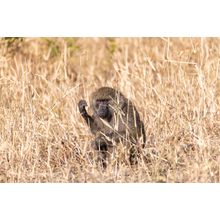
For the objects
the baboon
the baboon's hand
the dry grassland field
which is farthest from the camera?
the baboon's hand

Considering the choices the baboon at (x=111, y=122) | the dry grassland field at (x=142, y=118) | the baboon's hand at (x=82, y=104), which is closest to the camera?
the dry grassland field at (x=142, y=118)

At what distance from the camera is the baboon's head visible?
809 cm

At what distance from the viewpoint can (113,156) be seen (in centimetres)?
777

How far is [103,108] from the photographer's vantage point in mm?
8086

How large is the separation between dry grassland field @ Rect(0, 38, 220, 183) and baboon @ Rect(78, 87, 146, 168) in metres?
0.14

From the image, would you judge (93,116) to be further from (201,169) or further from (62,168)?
(201,169)

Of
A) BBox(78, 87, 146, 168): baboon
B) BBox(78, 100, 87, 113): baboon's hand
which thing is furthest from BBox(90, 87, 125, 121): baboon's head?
BBox(78, 100, 87, 113): baboon's hand

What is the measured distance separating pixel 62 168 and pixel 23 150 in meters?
0.44

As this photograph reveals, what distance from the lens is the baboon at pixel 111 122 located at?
26.0 ft

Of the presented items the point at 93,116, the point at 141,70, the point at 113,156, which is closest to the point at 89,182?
the point at 113,156

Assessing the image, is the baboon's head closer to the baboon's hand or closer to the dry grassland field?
the baboon's hand

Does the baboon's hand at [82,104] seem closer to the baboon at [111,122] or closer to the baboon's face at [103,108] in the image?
the baboon at [111,122]

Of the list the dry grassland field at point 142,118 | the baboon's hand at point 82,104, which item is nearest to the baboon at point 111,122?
the baboon's hand at point 82,104

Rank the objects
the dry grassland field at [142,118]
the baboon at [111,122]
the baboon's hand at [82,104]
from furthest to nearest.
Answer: the baboon's hand at [82,104] → the baboon at [111,122] → the dry grassland field at [142,118]
